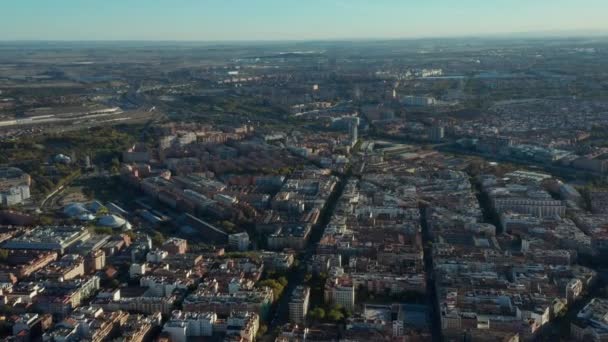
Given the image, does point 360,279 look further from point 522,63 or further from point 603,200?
point 522,63

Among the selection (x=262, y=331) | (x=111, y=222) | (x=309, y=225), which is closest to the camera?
(x=262, y=331)

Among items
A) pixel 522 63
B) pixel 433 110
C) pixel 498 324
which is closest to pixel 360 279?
pixel 498 324

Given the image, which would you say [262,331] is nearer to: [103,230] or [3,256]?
[3,256]

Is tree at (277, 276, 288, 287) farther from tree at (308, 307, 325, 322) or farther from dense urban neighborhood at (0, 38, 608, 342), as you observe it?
tree at (308, 307, 325, 322)

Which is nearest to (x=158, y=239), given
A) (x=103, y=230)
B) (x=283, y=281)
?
(x=103, y=230)

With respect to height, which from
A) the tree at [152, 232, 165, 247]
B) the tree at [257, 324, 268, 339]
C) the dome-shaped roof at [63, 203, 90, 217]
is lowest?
the tree at [257, 324, 268, 339]

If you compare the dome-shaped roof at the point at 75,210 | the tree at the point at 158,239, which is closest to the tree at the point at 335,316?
the tree at the point at 158,239

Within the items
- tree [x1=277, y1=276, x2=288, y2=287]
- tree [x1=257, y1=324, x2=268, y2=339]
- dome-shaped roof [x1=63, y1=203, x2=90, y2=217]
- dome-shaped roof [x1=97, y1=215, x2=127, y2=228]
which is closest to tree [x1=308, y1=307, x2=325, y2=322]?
tree [x1=257, y1=324, x2=268, y2=339]
